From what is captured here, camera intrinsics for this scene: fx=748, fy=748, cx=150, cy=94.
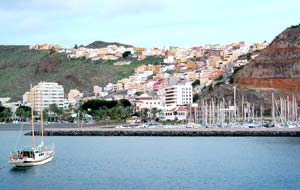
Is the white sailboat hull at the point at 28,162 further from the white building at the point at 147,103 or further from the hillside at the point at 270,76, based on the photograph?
the white building at the point at 147,103

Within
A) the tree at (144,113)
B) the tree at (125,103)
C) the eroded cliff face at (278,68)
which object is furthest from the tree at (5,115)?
the eroded cliff face at (278,68)

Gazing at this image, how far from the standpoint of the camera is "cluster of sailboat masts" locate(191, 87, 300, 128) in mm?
99312

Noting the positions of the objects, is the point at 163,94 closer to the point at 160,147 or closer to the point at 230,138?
the point at 230,138

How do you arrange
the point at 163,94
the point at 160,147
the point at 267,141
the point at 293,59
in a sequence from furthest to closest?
the point at 163,94 → the point at 293,59 → the point at 267,141 → the point at 160,147

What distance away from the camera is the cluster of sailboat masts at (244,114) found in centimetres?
9931

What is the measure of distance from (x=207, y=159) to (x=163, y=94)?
9926 cm

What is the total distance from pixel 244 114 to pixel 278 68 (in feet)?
53.5

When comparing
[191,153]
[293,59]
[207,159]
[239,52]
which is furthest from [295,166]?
[239,52]

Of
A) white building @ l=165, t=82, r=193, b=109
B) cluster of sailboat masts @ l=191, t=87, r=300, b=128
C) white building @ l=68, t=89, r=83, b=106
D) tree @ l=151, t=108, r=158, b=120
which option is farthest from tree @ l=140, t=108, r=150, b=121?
white building @ l=68, t=89, r=83, b=106

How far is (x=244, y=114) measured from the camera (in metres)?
110

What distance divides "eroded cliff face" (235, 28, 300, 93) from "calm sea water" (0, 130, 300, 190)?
50.1 meters

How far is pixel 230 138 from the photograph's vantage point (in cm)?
8294

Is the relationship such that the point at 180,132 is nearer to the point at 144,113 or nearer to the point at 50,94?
the point at 144,113

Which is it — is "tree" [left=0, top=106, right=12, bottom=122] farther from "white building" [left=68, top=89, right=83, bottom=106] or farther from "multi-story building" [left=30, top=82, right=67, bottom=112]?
"white building" [left=68, top=89, right=83, bottom=106]
